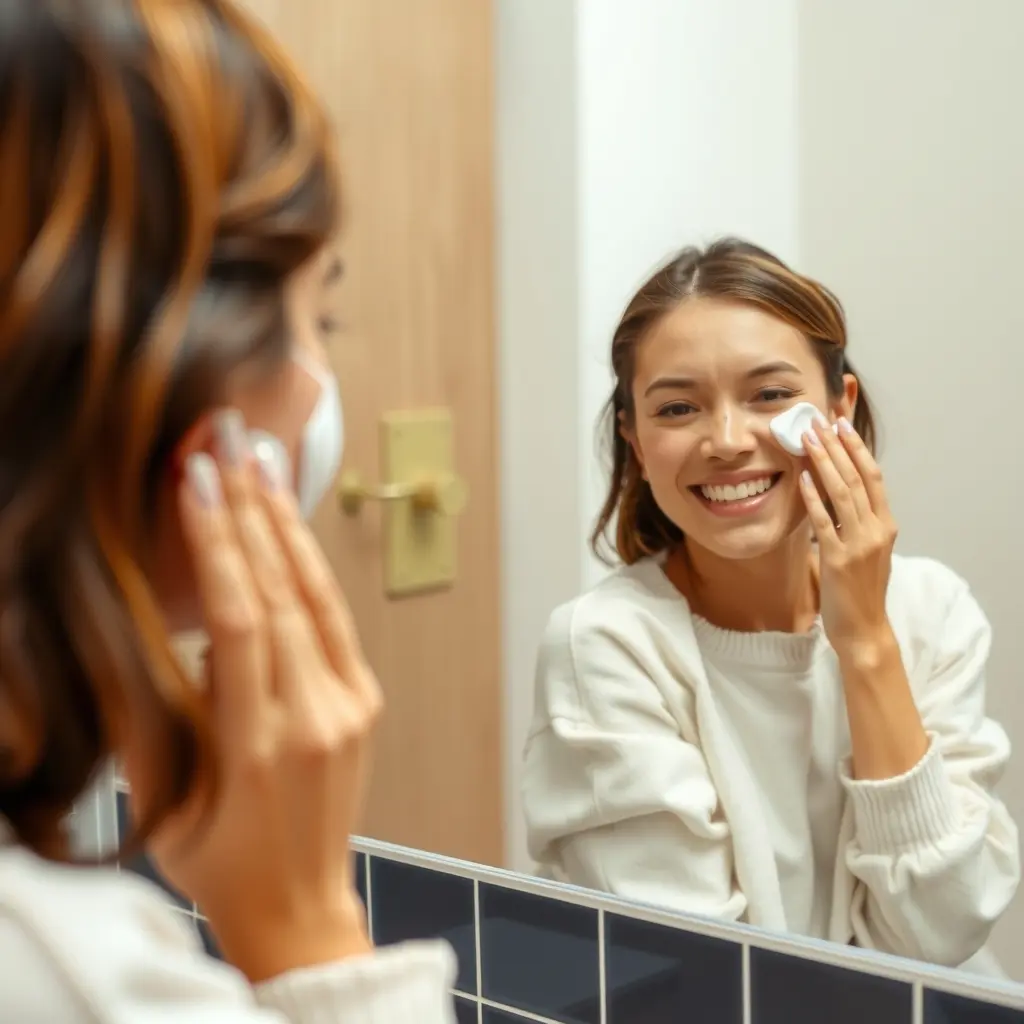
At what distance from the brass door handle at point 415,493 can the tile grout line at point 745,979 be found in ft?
1.27

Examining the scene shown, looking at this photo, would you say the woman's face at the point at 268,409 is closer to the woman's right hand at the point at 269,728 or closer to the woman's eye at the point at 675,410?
the woman's right hand at the point at 269,728

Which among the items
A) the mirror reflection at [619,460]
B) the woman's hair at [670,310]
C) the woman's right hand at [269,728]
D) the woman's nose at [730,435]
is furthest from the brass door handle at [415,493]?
the woman's right hand at [269,728]

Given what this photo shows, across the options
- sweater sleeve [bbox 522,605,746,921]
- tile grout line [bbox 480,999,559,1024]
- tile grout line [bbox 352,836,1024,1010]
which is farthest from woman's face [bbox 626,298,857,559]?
tile grout line [bbox 480,999,559,1024]

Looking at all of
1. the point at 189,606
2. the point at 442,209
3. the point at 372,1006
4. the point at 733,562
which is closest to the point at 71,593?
the point at 189,606

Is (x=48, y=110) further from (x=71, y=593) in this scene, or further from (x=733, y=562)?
(x=733, y=562)

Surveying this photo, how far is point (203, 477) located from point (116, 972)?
0.18 meters

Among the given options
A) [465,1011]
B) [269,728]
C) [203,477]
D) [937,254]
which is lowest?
[465,1011]

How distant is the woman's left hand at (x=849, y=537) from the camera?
817 millimetres

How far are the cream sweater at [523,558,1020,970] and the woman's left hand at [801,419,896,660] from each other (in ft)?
0.06

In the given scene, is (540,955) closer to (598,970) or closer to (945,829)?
(598,970)

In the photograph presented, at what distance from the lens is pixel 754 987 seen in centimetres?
81

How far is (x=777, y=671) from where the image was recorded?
0.85m

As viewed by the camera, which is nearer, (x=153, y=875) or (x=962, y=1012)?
(x=962, y=1012)

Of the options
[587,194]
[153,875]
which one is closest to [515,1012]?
[153,875]
